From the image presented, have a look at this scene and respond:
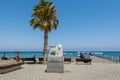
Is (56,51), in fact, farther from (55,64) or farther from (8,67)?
(8,67)

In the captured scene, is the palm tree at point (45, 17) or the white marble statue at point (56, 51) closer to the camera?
the white marble statue at point (56, 51)

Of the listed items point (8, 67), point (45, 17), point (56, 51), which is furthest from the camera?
point (45, 17)

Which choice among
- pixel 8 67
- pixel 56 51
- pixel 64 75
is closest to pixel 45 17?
pixel 56 51

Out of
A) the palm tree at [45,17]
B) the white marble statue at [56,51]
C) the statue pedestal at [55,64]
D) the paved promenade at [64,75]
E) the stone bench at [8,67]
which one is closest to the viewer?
the paved promenade at [64,75]

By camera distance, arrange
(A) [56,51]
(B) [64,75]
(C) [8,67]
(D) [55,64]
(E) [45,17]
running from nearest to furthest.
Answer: (B) [64,75] → (C) [8,67] → (D) [55,64] → (A) [56,51] → (E) [45,17]

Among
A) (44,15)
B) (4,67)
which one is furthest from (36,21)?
(4,67)

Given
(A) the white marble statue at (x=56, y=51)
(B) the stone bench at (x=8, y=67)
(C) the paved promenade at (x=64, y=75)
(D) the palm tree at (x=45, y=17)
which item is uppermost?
(D) the palm tree at (x=45, y=17)

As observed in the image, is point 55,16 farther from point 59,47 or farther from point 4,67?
point 4,67

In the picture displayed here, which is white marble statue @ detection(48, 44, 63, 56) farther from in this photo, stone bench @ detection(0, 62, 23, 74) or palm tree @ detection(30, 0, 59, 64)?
palm tree @ detection(30, 0, 59, 64)

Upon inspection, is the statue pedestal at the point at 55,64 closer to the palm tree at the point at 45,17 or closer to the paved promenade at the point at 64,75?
the paved promenade at the point at 64,75

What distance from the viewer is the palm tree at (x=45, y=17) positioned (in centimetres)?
2838

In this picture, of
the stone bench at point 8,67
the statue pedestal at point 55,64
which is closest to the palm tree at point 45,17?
the stone bench at point 8,67

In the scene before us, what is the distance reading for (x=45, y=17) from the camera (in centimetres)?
2861

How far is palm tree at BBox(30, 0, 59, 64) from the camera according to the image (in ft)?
93.1
